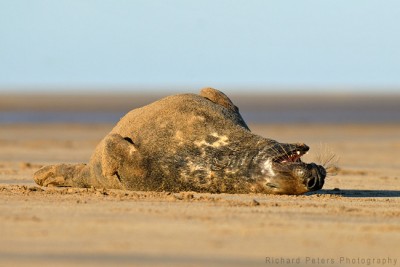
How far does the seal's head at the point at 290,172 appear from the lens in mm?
10312

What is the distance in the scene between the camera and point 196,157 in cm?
1092

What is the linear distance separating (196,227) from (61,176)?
414 cm

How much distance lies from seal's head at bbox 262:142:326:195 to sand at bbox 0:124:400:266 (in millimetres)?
140

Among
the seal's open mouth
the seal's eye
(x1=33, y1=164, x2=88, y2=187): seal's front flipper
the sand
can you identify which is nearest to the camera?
the sand

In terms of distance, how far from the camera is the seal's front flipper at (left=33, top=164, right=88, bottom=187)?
1180 centimetres

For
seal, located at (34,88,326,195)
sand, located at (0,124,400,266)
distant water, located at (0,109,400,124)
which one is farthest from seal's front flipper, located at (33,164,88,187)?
distant water, located at (0,109,400,124)

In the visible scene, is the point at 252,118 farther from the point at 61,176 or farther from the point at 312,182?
the point at 312,182

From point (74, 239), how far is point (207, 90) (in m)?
4.92

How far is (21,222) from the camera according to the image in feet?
27.3

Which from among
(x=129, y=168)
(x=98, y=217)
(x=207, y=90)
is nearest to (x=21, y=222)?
(x=98, y=217)

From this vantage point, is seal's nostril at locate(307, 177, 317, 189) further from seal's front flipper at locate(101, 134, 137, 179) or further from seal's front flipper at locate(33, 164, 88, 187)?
seal's front flipper at locate(33, 164, 88, 187)

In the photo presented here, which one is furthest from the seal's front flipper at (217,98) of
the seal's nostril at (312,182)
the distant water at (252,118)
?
the distant water at (252,118)

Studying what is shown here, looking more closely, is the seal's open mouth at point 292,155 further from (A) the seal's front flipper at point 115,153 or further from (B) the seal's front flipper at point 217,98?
(A) the seal's front flipper at point 115,153

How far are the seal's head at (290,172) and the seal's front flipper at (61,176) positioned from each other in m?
2.47
